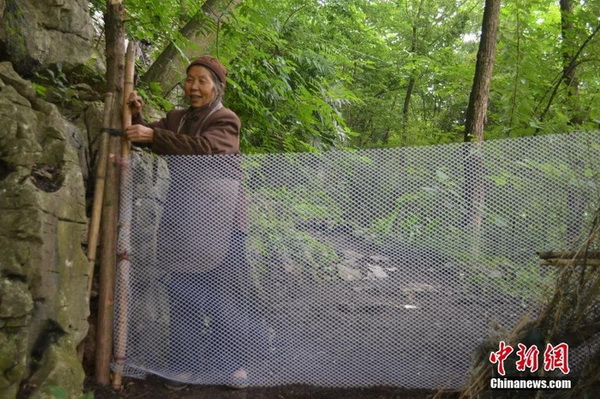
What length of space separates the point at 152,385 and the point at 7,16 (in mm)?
2342

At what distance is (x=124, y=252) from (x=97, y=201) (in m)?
0.33

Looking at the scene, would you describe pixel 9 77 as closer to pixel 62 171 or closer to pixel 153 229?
pixel 62 171

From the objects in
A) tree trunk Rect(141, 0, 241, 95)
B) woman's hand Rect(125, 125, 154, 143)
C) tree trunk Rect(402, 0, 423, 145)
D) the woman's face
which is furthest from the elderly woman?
tree trunk Rect(402, 0, 423, 145)

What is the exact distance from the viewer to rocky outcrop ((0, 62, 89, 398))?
2.52 metres

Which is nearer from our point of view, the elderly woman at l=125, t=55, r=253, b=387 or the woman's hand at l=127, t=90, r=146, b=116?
the elderly woman at l=125, t=55, r=253, b=387

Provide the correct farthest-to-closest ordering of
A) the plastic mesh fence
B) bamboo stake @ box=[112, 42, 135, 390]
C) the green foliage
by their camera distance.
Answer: bamboo stake @ box=[112, 42, 135, 390] < the plastic mesh fence < the green foliage

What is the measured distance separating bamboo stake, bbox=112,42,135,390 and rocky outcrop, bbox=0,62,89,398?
207 mm

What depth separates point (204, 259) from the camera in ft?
9.99

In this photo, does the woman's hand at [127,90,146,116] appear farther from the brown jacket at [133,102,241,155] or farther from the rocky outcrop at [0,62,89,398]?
the rocky outcrop at [0,62,89,398]

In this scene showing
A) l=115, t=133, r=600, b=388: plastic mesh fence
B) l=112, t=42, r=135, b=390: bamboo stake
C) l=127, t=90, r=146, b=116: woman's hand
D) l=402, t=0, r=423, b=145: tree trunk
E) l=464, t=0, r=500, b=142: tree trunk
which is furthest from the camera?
l=402, t=0, r=423, b=145: tree trunk

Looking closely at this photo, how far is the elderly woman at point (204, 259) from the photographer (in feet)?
10.0

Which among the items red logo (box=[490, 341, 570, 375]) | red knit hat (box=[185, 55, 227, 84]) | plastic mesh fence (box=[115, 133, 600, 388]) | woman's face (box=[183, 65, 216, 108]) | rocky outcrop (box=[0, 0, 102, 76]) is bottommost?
red logo (box=[490, 341, 570, 375])

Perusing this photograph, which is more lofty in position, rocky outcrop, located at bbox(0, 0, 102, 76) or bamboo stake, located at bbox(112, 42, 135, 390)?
rocky outcrop, located at bbox(0, 0, 102, 76)

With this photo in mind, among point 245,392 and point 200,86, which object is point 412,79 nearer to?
point 200,86
